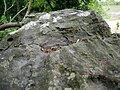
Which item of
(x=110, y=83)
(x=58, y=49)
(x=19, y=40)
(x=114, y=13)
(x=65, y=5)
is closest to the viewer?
(x=110, y=83)

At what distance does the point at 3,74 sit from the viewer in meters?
2.69

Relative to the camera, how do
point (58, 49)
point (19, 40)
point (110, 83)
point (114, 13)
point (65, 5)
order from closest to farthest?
point (110, 83)
point (58, 49)
point (19, 40)
point (65, 5)
point (114, 13)

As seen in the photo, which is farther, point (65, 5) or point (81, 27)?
point (65, 5)

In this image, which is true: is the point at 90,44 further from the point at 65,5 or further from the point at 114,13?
the point at 114,13

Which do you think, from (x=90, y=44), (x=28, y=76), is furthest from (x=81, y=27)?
(x=28, y=76)

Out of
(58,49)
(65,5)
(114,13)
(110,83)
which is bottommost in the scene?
(114,13)

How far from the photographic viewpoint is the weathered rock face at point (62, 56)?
8.29 ft

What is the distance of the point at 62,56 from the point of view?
8.59 ft

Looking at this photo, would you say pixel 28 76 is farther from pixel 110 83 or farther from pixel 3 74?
pixel 110 83

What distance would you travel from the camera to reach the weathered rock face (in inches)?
99.4

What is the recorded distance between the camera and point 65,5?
7949mm

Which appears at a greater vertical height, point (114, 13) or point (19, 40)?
point (19, 40)

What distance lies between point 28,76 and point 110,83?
671 mm

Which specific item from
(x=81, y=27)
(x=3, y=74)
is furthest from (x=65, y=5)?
(x=3, y=74)
